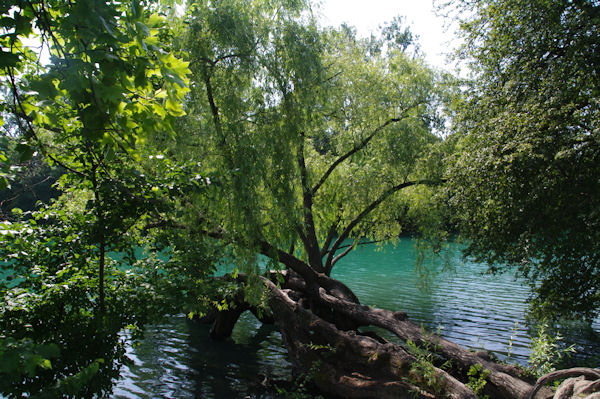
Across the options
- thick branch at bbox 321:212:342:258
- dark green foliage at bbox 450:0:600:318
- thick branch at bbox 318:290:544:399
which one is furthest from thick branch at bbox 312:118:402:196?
thick branch at bbox 318:290:544:399

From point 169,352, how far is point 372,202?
560cm

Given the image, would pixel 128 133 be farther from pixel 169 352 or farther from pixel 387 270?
pixel 387 270

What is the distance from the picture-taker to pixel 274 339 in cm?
995

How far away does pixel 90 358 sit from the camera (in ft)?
14.2

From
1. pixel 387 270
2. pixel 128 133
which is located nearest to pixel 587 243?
pixel 128 133

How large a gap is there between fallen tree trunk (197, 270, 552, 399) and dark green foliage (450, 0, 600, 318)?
273cm

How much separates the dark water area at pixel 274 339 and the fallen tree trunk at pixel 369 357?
0.55m

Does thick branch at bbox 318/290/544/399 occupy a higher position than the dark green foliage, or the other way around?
the dark green foliage

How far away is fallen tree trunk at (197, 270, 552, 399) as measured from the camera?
18.2ft

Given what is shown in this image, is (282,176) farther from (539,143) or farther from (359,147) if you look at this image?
(539,143)

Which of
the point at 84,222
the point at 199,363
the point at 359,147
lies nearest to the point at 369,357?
the point at 199,363

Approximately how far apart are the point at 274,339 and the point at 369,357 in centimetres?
399

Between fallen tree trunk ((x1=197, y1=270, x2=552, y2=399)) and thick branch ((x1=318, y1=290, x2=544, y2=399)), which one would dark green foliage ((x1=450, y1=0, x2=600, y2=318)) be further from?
fallen tree trunk ((x1=197, y1=270, x2=552, y2=399))

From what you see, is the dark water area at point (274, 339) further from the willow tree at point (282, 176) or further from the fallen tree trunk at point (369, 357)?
the willow tree at point (282, 176)
